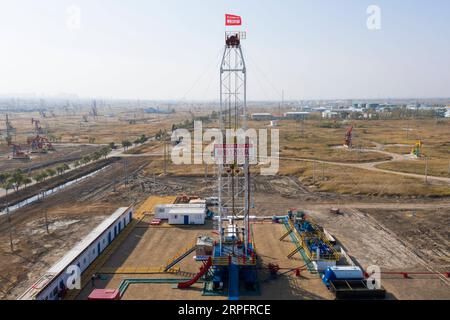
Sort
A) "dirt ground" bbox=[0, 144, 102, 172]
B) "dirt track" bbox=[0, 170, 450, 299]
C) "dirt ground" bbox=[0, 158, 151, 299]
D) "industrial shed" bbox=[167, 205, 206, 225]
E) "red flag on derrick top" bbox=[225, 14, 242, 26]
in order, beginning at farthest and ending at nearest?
"dirt ground" bbox=[0, 144, 102, 172] → "industrial shed" bbox=[167, 205, 206, 225] → "dirt track" bbox=[0, 170, 450, 299] → "dirt ground" bbox=[0, 158, 151, 299] → "red flag on derrick top" bbox=[225, 14, 242, 26]

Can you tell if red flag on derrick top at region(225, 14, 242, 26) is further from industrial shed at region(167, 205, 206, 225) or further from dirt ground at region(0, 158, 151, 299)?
dirt ground at region(0, 158, 151, 299)

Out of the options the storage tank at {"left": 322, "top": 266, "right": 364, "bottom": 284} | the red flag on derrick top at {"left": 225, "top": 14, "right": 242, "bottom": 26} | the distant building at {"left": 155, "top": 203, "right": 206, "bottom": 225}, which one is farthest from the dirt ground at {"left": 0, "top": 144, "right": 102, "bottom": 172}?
the storage tank at {"left": 322, "top": 266, "right": 364, "bottom": 284}

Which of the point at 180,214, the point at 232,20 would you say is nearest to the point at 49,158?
the point at 180,214

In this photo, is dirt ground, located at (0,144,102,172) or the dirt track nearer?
the dirt track

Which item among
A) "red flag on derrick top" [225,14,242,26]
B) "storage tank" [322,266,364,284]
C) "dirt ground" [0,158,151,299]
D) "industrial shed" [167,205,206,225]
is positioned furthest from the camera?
"industrial shed" [167,205,206,225]

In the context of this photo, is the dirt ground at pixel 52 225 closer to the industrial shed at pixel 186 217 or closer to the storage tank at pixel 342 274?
the industrial shed at pixel 186 217

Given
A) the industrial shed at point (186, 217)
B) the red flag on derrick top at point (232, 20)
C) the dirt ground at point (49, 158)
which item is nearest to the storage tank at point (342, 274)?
the industrial shed at point (186, 217)
